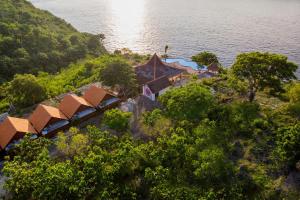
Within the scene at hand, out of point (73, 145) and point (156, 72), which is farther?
point (156, 72)

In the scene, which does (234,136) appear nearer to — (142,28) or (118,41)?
(118,41)

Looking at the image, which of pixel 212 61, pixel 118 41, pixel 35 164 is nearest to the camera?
pixel 35 164

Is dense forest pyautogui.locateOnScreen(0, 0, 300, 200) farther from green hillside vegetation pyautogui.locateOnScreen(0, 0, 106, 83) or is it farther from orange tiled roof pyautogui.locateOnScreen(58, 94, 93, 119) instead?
green hillside vegetation pyautogui.locateOnScreen(0, 0, 106, 83)

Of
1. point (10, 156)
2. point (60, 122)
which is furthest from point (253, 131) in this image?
point (10, 156)

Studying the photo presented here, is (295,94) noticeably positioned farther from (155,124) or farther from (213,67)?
(213,67)

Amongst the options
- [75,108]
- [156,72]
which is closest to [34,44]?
[156,72]

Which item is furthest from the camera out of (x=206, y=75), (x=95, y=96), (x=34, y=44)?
(x=34, y=44)

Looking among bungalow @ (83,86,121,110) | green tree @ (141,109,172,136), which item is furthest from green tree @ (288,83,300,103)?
bungalow @ (83,86,121,110)
